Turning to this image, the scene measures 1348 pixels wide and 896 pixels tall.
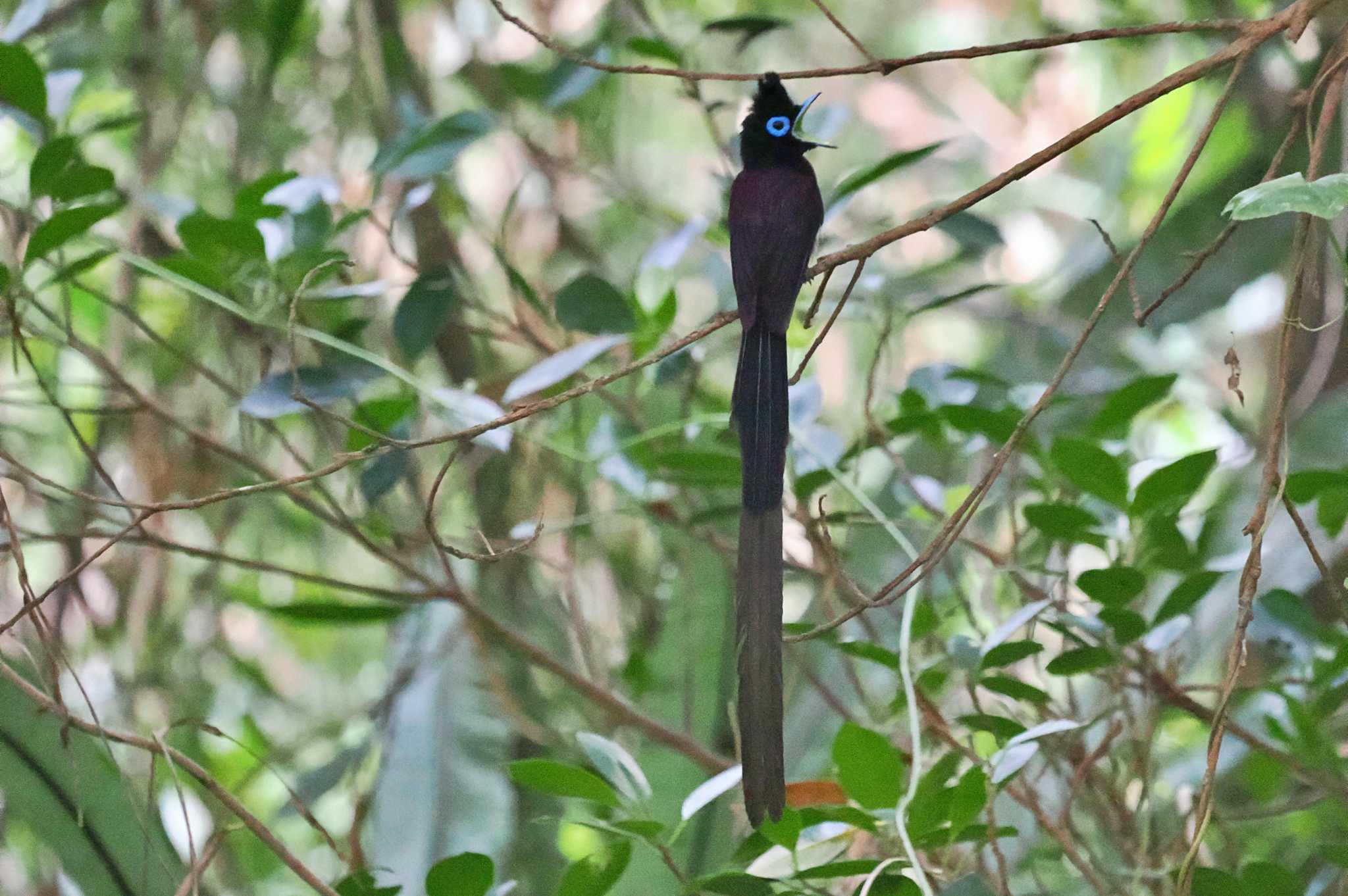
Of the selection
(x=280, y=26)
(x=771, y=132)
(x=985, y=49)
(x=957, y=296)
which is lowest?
(x=985, y=49)

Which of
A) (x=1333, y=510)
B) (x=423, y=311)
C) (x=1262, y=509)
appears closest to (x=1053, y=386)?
(x=1262, y=509)

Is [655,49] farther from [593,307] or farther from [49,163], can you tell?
[49,163]

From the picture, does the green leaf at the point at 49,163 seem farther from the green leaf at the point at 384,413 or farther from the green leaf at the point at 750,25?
the green leaf at the point at 750,25

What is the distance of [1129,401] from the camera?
4.35 feet

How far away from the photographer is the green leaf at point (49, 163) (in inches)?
49.7

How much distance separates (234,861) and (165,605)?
485 millimetres

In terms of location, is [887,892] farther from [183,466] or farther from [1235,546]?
[183,466]

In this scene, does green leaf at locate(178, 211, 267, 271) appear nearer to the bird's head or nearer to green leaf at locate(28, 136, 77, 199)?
green leaf at locate(28, 136, 77, 199)

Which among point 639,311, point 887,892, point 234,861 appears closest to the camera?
point 887,892

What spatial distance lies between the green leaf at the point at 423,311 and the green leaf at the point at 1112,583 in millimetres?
776

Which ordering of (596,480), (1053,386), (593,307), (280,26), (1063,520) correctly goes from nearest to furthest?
(1053,386) → (1063,520) → (593,307) → (280,26) → (596,480)

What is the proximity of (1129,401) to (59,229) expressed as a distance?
1008 millimetres

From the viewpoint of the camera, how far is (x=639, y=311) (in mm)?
1504

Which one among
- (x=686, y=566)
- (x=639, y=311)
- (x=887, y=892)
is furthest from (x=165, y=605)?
(x=887, y=892)
